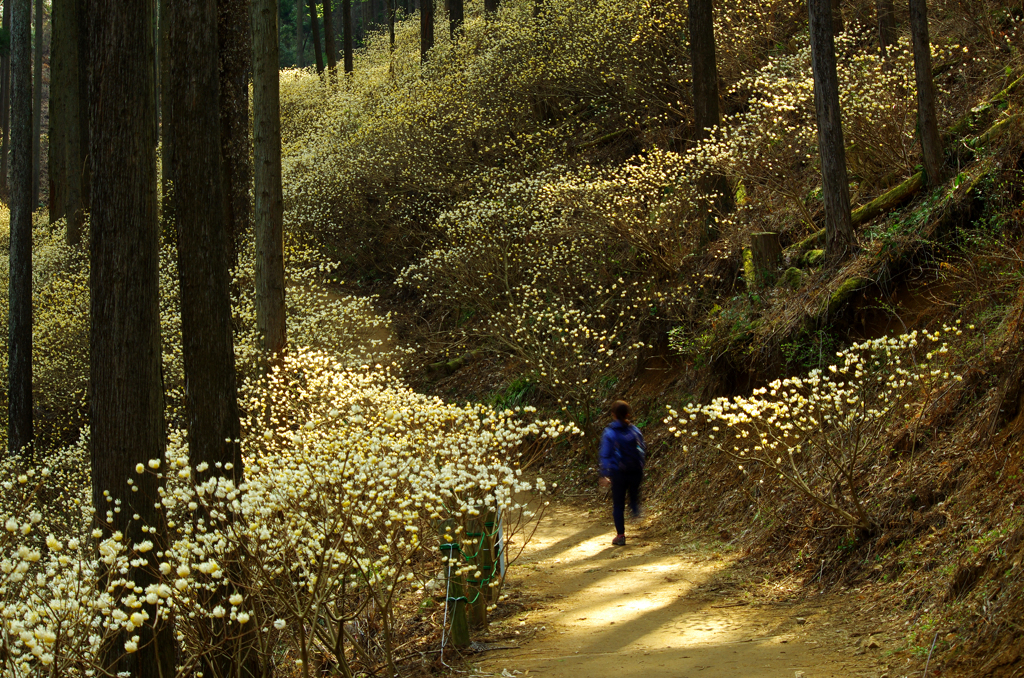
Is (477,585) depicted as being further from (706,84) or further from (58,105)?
(58,105)

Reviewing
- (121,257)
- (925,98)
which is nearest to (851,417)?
(925,98)

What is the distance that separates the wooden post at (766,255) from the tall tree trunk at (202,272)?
20.9 ft

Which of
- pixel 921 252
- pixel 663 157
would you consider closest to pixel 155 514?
pixel 921 252

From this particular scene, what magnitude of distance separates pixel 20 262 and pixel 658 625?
37.4ft

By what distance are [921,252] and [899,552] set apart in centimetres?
344

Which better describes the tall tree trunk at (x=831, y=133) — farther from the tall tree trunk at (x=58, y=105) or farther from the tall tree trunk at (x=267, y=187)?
the tall tree trunk at (x=58, y=105)

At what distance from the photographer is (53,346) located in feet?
44.3

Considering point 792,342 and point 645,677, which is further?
point 792,342

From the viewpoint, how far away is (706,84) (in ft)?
37.3

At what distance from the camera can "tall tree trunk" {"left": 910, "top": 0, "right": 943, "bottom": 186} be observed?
7961mm

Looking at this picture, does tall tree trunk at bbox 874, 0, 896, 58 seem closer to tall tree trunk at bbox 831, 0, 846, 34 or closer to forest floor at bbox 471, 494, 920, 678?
tall tree trunk at bbox 831, 0, 846, 34

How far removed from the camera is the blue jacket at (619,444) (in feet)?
24.6

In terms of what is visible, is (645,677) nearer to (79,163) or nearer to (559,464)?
(559,464)

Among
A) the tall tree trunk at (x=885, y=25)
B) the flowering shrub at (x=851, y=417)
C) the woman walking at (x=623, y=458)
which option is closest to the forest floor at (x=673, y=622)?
the woman walking at (x=623, y=458)
